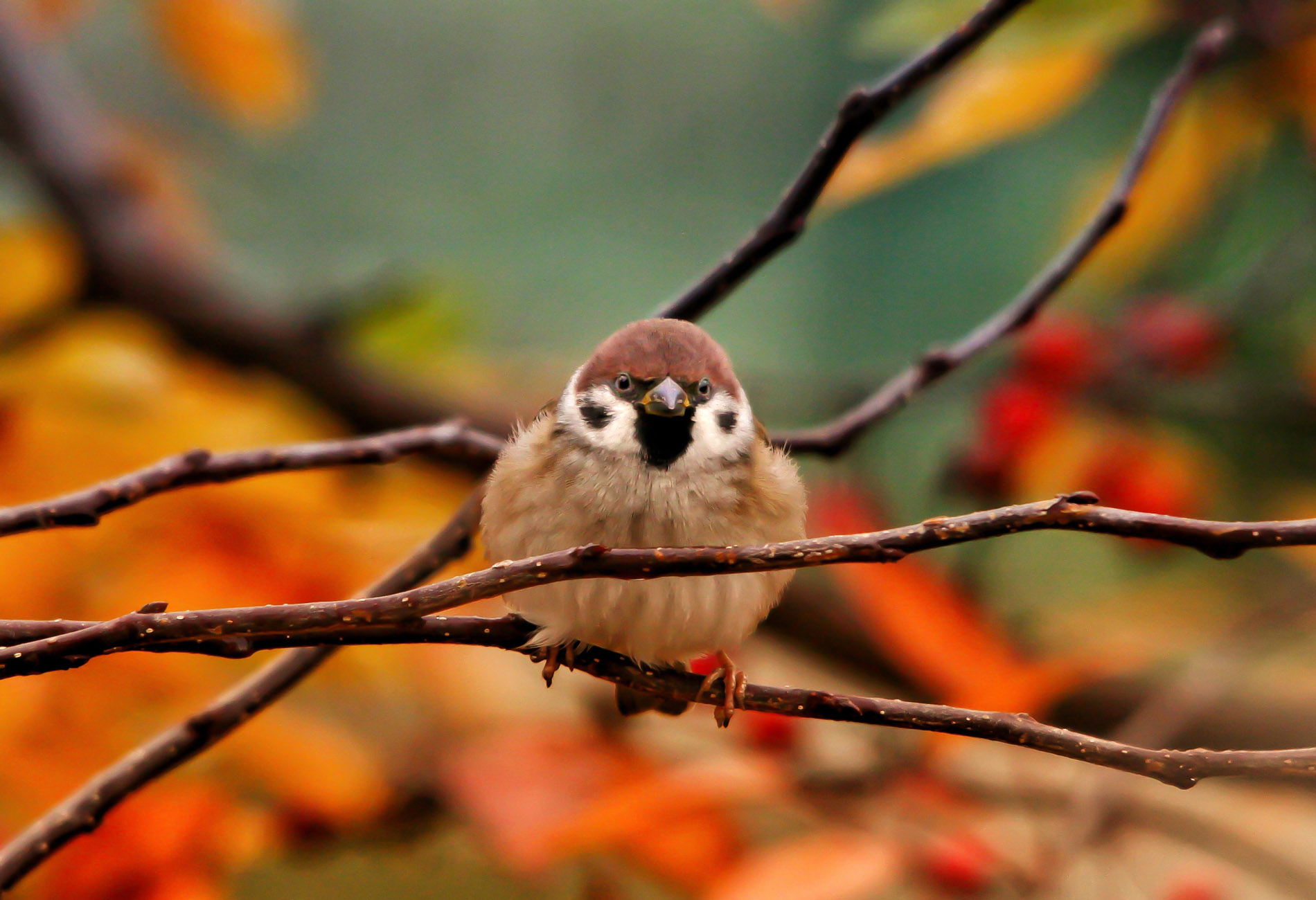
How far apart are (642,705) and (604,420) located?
9.1 inches

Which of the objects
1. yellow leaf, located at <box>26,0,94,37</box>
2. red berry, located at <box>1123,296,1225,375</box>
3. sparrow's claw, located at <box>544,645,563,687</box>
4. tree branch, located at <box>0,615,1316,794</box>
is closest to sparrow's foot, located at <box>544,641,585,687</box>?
sparrow's claw, located at <box>544,645,563,687</box>

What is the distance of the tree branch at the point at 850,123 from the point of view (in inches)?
24.3

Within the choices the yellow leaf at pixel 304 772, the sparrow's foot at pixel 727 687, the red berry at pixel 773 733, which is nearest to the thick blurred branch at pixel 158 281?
the yellow leaf at pixel 304 772

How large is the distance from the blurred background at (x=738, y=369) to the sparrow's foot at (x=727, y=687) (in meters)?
0.29

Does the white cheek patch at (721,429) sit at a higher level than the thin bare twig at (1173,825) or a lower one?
higher

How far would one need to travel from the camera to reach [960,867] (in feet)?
3.53

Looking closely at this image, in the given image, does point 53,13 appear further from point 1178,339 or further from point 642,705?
point 1178,339

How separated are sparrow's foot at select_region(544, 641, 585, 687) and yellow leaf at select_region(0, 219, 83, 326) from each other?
3.07 ft

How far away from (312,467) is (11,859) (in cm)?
28

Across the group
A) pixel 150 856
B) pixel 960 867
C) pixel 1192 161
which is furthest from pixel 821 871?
pixel 1192 161

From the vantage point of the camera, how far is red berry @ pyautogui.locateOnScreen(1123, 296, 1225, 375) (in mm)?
1440

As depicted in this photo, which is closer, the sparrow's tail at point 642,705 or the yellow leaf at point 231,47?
the sparrow's tail at point 642,705

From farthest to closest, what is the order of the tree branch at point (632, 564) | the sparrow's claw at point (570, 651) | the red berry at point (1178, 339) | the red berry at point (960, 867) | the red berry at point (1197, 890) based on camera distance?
Result: the red berry at point (1178, 339), the red berry at point (1197, 890), the red berry at point (960, 867), the sparrow's claw at point (570, 651), the tree branch at point (632, 564)

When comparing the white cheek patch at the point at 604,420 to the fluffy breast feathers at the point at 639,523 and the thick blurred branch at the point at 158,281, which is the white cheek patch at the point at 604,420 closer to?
the fluffy breast feathers at the point at 639,523
